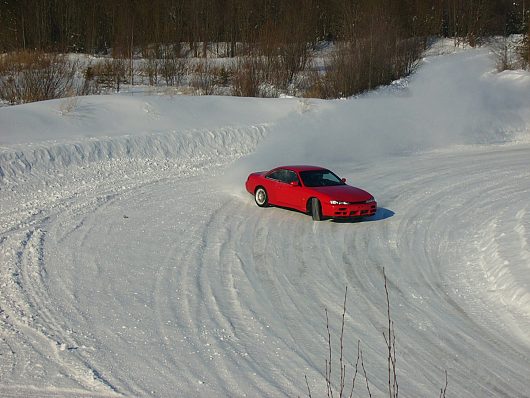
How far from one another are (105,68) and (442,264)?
3523 centimetres

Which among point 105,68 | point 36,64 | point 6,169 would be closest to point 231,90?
point 105,68

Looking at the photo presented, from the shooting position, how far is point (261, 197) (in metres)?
18.2

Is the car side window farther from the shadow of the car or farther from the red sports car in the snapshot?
the shadow of the car

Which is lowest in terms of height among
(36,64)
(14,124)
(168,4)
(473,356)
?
(473,356)

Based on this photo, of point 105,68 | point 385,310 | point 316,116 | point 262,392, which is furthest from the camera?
point 105,68

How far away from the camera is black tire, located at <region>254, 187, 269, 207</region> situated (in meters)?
18.0

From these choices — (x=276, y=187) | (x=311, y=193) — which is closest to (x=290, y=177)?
(x=276, y=187)

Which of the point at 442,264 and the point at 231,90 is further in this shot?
the point at 231,90

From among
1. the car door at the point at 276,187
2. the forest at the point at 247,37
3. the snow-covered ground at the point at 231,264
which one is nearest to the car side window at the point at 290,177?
the car door at the point at 276,187

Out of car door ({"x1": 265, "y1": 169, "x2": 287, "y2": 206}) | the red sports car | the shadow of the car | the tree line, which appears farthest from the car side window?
the tree line

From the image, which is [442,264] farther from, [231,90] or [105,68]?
[105,68]

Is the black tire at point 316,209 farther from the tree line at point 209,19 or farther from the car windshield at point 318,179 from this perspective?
the tree line at point 209,19

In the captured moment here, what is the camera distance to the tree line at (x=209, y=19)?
58219 millimetres

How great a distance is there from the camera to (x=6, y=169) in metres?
20.5
